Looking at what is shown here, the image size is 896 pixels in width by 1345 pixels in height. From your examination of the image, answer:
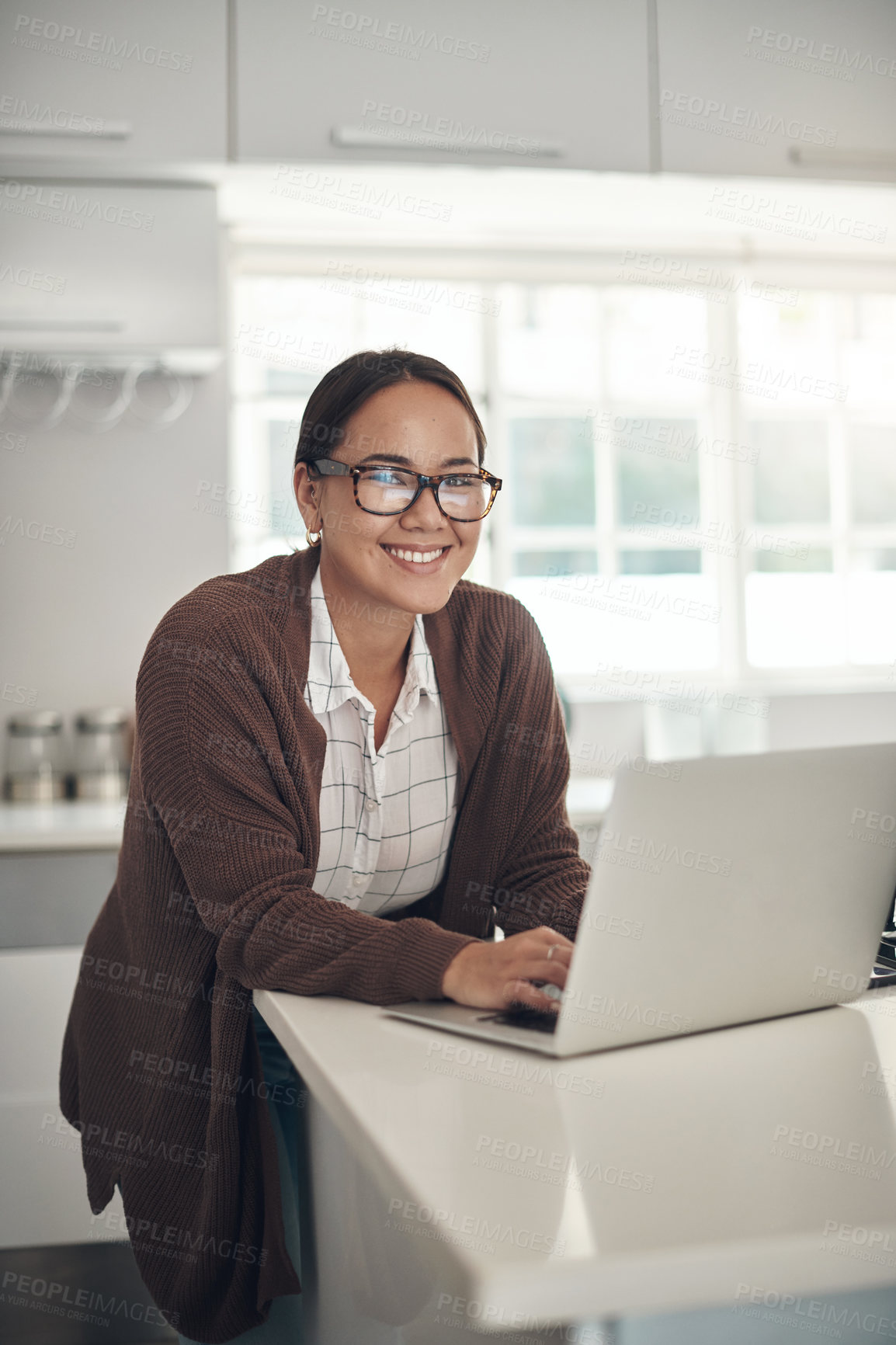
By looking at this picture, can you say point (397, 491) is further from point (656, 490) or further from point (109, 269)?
point (656, 490)

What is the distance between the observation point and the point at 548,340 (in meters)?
3.12

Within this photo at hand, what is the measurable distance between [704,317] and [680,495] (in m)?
0.49

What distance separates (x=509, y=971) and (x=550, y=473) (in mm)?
2394

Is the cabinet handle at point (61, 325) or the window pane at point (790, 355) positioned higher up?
the window pane at point (790, 355)

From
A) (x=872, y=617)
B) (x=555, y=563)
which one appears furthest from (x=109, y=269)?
(x=872, y=617)

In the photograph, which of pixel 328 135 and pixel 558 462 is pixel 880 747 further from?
pixel 558 462

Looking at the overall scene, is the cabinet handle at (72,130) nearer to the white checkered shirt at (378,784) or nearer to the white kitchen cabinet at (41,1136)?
the white checkered shirt at (378,784)

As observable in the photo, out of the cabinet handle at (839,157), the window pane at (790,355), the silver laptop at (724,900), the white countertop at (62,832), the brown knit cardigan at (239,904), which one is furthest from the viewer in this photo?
the window pane at (790,355)

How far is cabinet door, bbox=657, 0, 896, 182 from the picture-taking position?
246 cm

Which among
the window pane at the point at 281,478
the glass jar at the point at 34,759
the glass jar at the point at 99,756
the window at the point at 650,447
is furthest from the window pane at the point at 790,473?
the glass jar at the point at 34,759

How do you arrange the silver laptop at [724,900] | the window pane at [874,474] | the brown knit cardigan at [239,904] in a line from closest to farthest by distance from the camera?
the silver laptop at [724,900] → the brown knit cardigan at [239,904] → the window pane at [874,474]

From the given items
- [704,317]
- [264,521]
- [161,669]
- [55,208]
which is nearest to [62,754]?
[264,521]

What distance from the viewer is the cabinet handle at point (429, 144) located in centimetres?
231

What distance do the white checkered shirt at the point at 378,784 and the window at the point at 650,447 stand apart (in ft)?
5.77
